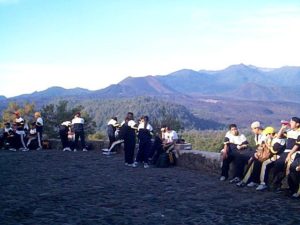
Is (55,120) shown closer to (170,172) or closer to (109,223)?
(170,172)

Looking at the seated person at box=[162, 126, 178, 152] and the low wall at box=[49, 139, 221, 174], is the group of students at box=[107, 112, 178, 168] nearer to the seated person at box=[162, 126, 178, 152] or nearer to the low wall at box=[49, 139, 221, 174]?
the seated person at box=[162, 126, 178, 152]

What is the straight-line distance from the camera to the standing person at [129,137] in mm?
12938

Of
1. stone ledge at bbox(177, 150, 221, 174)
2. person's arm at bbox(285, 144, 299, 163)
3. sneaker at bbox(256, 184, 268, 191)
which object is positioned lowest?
sneaker at bbox(256, 184, 268, 191)

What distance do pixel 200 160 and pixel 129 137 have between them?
7.72 ft

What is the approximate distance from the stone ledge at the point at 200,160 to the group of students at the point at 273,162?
113cm

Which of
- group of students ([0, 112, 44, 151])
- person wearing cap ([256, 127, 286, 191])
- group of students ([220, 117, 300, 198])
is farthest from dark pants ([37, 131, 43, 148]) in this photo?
person wearing cap ([256, 127, 286, 191])

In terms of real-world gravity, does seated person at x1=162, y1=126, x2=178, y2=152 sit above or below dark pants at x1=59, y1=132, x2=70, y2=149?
above

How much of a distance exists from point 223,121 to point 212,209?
18601 centimetres

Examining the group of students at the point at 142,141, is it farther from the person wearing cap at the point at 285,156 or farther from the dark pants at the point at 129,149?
the person wearing cap at the point at 285,156

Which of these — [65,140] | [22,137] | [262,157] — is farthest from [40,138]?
[262,157]

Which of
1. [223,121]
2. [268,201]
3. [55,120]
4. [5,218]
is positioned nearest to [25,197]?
[5,218]

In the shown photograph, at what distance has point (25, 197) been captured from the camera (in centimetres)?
784

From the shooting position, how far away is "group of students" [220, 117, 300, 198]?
27.7 feet

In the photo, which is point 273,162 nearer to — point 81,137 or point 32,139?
point 81,137
